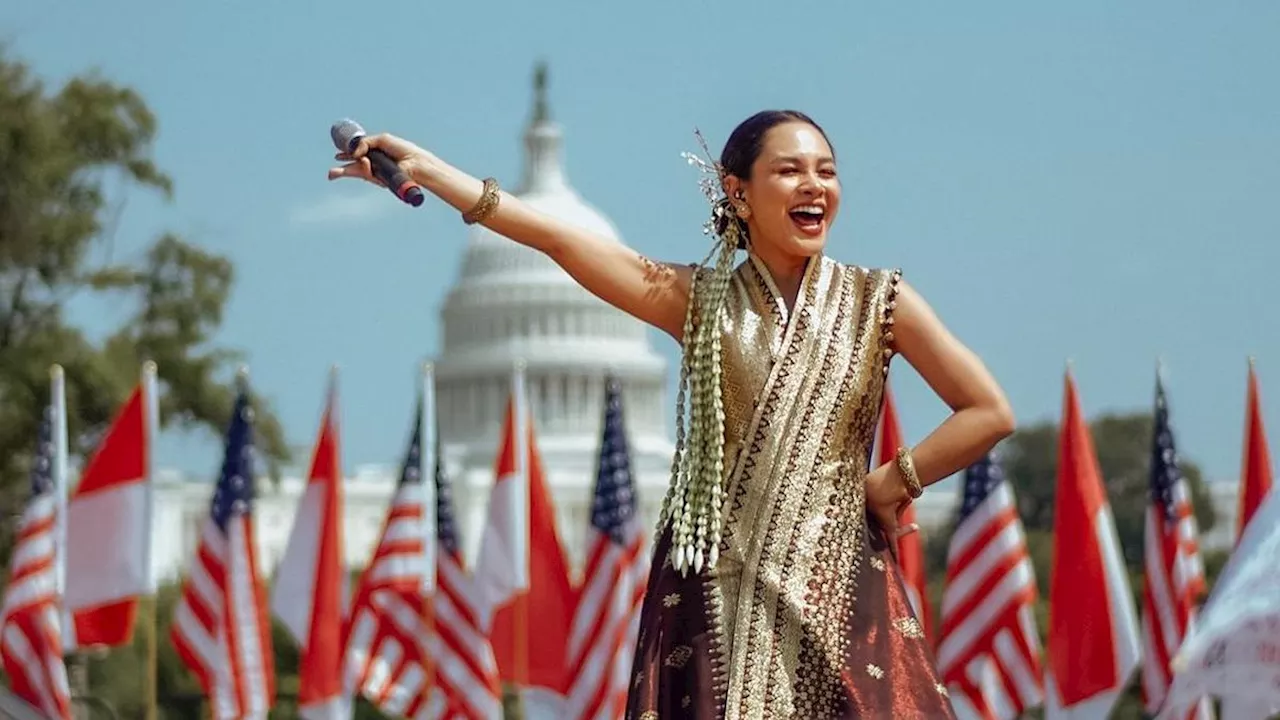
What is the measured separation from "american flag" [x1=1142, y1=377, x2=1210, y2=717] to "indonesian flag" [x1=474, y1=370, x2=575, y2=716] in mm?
4441

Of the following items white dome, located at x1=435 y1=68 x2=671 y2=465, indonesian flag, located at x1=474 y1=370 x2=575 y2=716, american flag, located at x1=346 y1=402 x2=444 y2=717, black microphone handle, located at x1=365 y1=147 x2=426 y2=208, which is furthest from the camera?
white dome, located at x1=435 y1=68 x2=671 y2=465

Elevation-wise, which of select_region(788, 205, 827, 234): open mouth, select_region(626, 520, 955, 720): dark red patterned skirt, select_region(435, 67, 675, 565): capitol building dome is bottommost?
select_region(626, 520, 955, 720): dark red patterned skirt

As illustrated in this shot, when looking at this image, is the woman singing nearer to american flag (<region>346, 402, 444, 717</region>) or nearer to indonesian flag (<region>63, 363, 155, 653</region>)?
indonesian flag (<region>63, 363, 155, 653</region>)

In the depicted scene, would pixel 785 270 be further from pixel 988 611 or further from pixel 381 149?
pixel 988 611

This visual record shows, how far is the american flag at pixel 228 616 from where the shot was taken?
2083cm

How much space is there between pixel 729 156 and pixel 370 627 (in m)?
18.4

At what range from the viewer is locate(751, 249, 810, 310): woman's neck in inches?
218

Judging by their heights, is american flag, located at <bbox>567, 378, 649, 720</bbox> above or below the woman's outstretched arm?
below

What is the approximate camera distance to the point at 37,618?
21.5m

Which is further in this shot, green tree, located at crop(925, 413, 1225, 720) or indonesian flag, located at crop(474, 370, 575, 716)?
green tree, located at crop(925, 413, 1225, 720)

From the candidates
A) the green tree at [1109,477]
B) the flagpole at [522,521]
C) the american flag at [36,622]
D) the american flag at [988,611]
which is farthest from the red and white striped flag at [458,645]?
the green tree at [1109,477]

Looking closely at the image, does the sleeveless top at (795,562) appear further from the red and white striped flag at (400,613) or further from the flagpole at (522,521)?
the flagpole at (522,521)

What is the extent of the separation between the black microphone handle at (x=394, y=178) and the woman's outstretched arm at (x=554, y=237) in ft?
0.06

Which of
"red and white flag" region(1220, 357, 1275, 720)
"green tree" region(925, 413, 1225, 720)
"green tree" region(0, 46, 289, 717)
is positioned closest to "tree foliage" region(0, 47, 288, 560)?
"green tree" region(0, 46, 289, 717)
